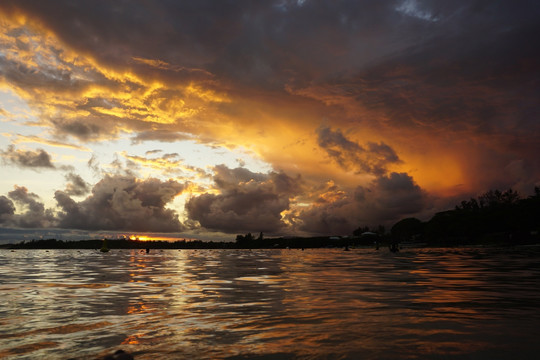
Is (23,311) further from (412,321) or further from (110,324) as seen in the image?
(412,321)

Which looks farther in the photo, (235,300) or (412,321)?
(235,300)

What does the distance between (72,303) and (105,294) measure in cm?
298

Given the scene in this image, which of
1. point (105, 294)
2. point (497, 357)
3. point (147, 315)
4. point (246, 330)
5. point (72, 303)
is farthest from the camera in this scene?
point (105, 294)

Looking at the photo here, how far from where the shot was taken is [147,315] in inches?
511

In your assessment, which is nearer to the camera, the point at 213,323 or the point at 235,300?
the point at 213,323

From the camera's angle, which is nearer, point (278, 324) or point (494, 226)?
point (278, 324)

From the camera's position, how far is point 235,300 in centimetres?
1664

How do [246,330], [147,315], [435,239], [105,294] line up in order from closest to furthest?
[246,330], [147,315], [105,294], [435,239]

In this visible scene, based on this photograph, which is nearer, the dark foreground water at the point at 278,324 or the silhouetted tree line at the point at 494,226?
the dark foreground water at the point at 278,324

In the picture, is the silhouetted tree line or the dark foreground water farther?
the silhouetted tree line

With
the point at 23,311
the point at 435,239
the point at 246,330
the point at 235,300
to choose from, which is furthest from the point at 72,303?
the point at 435,239

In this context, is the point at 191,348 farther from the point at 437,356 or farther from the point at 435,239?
the point at 435,239

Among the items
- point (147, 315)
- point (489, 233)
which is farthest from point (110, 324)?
point (489, 233)

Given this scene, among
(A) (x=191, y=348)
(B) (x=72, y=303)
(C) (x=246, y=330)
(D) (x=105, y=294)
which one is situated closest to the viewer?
(A) (x=191, y=348)
